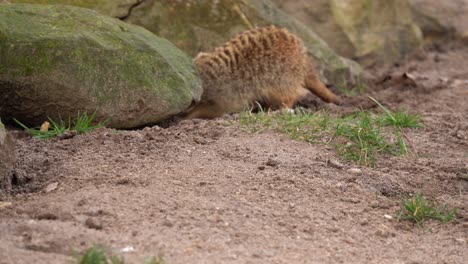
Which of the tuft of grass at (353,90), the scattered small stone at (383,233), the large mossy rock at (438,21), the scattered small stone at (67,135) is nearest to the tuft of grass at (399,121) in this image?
the tuft of grass at (353,90)

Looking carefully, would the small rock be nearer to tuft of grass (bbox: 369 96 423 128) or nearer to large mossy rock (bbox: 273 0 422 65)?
tuft of grass (bbox: 369 96 423 128)

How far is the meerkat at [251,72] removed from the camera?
16.5 ft

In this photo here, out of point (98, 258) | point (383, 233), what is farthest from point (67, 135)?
point (383, 233)

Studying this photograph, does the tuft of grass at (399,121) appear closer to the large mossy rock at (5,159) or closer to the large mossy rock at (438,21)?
the large mossy rock at (5,159)

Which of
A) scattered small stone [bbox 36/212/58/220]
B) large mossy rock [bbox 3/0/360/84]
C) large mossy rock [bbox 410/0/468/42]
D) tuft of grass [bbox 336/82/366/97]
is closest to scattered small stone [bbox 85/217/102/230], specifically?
scattered small stone [bbox 36/212/58/220]

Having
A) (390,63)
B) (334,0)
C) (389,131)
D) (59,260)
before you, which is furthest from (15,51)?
(390,63)

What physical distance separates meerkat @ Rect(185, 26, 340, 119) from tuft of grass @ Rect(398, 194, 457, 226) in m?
1.96

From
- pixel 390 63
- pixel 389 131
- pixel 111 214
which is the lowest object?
pixel 390 63

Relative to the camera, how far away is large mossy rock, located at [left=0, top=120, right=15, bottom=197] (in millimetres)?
3102

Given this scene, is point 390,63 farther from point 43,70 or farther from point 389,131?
point 43,70

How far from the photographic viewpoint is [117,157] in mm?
3484

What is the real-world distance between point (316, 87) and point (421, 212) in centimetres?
232

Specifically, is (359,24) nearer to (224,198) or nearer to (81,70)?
(81,70)

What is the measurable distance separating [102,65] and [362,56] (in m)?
3.36
